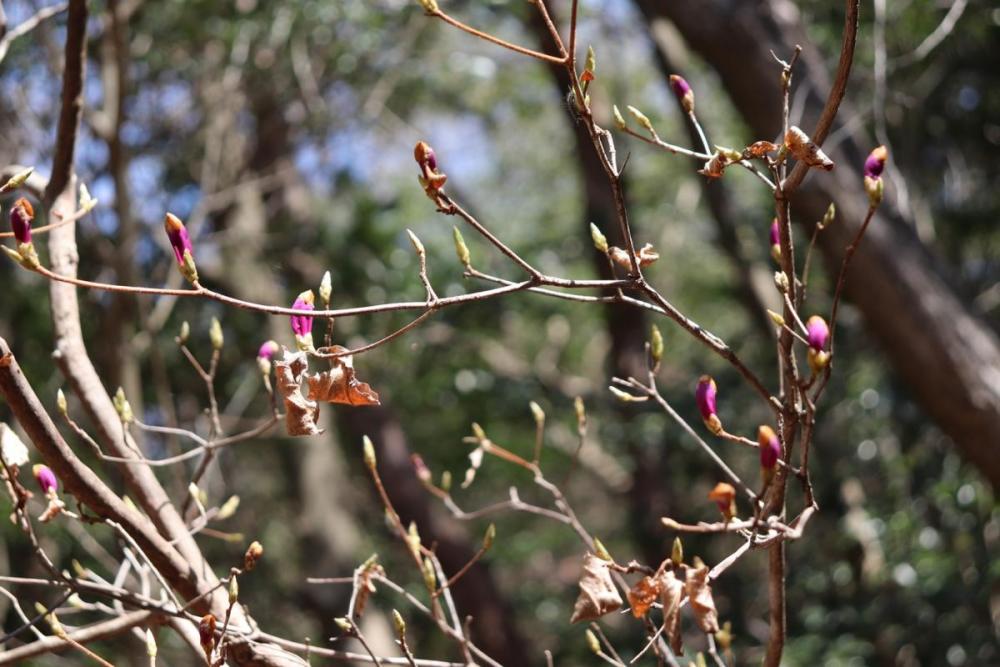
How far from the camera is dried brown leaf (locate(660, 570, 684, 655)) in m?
1.01

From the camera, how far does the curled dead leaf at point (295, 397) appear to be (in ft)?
3.51

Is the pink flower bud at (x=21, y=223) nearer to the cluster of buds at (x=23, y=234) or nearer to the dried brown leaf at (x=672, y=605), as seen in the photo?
the cluster of buds at (x=23, y=234)

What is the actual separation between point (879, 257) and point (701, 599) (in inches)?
85.9

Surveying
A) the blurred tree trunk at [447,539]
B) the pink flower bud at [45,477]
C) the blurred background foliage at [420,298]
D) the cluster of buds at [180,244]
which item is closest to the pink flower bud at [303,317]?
the cluster of buds at [180,244]

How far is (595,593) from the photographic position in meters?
1.09

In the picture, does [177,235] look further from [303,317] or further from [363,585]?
[363,585]

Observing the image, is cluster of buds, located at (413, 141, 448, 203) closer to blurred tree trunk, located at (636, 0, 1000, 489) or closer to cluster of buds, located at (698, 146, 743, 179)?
cluster of buds, located at (698, 146, 743, 179)

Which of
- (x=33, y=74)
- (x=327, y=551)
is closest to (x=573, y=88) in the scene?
(x=33, y=74)

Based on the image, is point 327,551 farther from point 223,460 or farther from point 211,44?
point 211,44

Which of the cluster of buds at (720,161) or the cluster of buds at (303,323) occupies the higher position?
the cluster of buds at (720,161)

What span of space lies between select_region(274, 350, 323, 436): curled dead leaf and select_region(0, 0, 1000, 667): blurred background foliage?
6.49 ft

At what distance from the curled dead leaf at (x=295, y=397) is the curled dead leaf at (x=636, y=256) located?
34 centimetres

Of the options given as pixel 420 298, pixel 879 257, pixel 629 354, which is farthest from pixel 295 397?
pixel 629 354

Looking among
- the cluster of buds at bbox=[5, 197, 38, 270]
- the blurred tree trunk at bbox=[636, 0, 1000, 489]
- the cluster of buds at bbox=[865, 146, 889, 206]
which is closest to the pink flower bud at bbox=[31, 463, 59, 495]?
the cluster of buds at bbox=[5, 197, 38, 270]
